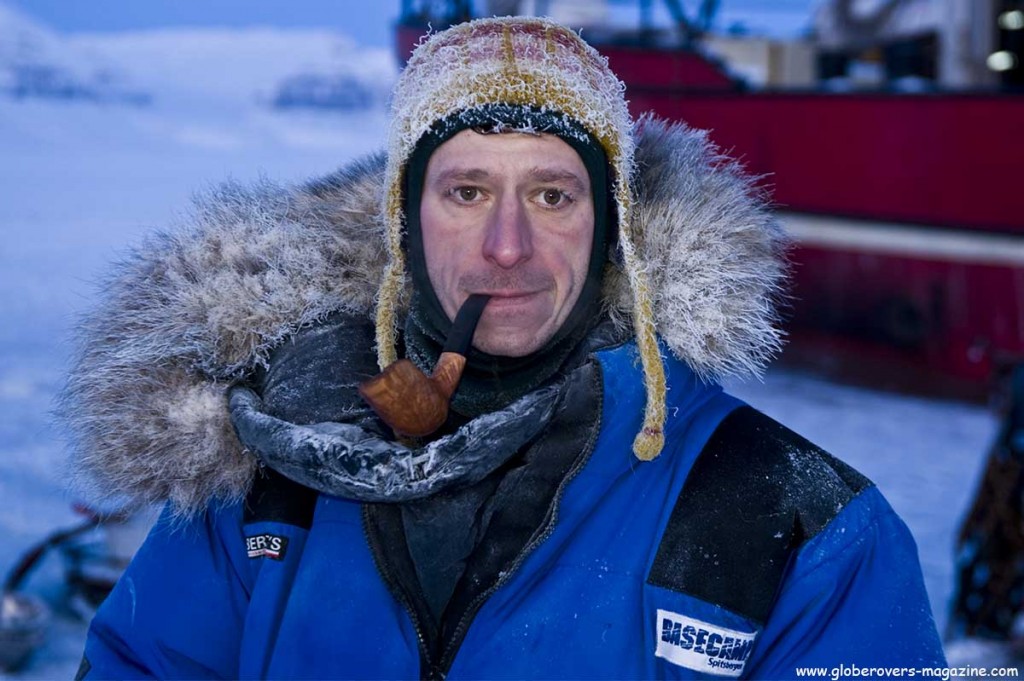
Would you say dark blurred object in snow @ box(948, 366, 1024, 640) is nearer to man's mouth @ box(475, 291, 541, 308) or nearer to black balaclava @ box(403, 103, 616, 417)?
black balaclava @ box(403, 103, 616, 417)

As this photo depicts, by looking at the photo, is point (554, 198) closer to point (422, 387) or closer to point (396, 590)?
point (422, 387)

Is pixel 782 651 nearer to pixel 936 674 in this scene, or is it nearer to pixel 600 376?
pixel 936 674

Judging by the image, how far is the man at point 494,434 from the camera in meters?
→ 1.06

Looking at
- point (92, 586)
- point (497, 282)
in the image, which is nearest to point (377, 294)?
point (497, 282)

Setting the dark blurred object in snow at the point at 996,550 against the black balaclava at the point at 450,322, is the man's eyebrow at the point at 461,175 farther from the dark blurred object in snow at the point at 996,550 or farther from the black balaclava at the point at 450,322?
the dark blurred object in snow at the point at 996,550

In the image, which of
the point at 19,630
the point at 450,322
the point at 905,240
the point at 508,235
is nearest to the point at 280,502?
the point at 450,322

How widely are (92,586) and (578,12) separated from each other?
587 centimetres

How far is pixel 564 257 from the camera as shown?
4.06 feet

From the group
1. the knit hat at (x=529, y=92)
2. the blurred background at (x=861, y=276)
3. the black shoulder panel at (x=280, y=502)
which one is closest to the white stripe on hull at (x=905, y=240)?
the blurred background at (x=861, y=276)

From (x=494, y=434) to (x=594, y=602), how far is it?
0.71ft

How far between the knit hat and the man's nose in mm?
124

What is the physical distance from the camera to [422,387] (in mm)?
1097

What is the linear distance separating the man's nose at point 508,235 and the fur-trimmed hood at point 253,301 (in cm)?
16

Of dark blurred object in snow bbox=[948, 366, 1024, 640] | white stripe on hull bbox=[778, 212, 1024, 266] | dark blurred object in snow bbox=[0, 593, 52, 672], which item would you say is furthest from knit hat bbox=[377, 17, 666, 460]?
white stripe on hull bbox=[778, 212, 1024, 266]
